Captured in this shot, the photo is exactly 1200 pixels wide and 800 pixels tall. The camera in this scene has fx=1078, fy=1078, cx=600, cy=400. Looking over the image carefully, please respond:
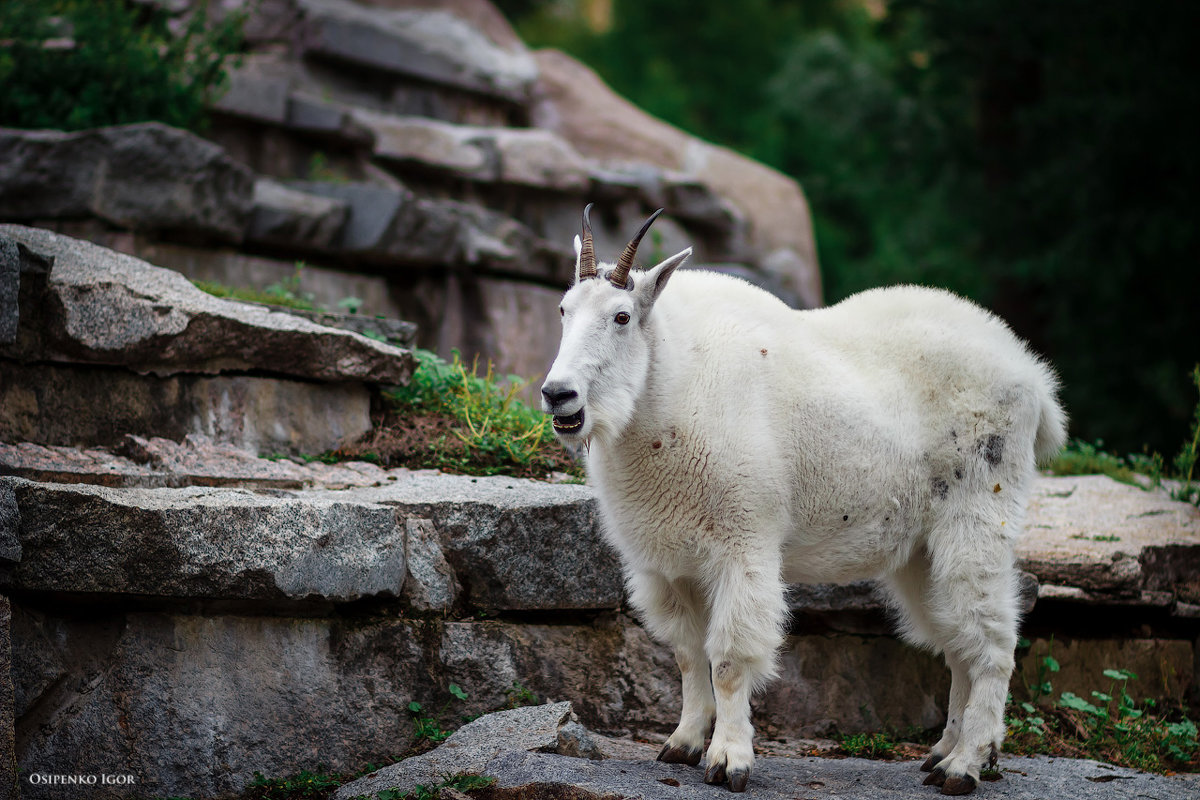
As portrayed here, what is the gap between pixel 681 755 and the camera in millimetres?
4996

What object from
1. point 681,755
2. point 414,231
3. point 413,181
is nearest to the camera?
point 681,755

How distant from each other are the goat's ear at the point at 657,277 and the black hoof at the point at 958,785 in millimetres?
2571

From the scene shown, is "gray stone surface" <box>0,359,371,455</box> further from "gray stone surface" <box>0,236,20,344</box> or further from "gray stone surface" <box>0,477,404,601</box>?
"gray stone surface" <box>0,477,404,601</box>

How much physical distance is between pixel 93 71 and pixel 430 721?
24.4ft

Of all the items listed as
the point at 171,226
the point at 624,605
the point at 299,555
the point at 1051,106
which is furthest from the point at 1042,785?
the point at 1051,106

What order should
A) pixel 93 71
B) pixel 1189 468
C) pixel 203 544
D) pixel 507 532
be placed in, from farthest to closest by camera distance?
pixel 93 71
pixel 1189 468
pixel 507 532
pixel 203 544

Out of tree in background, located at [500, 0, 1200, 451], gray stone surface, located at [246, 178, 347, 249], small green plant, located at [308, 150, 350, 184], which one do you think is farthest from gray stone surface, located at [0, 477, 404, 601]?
tree in background, located at [500, 0, 1200, 451]

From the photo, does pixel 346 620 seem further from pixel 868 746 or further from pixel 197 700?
pixel 868 746

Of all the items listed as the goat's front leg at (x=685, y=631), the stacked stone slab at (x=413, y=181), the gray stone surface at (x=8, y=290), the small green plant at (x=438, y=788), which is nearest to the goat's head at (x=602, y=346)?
the goat's front leg at (x=685, y=631)

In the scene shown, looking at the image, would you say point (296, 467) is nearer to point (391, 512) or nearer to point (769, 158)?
point (391, 512)

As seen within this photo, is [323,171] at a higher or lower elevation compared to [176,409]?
higher

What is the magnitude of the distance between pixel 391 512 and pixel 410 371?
1.51 metres

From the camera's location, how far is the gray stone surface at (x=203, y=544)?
15.0 feet

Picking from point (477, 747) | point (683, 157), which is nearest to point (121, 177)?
point (477, 747)
